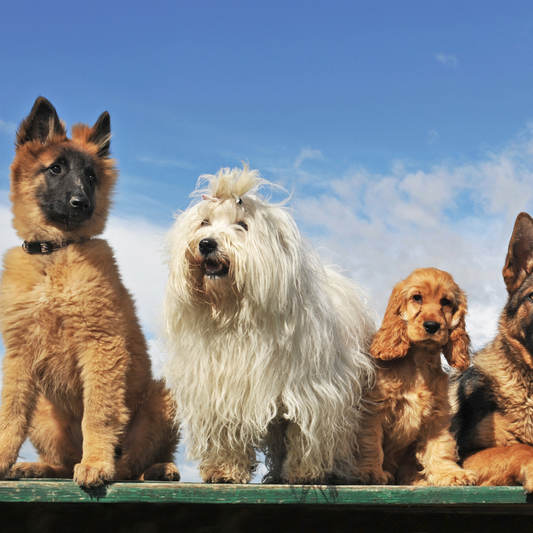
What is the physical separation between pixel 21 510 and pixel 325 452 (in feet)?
6.07

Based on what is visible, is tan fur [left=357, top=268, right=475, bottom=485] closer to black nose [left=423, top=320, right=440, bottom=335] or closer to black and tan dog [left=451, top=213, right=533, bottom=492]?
black nose [left=423, top=320, right=440, bottom=335]

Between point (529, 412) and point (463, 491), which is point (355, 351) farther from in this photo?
point (529, 412)

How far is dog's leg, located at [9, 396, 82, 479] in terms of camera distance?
12.3 feet

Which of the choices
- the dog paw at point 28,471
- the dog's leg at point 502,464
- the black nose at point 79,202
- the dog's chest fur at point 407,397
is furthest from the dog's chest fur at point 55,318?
the dog's leg at point 502,464

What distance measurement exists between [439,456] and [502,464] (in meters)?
0.45

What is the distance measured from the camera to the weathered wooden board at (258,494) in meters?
2.97

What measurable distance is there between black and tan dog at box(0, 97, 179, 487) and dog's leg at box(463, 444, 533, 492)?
1972 millimetres

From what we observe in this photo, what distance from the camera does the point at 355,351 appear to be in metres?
3.77

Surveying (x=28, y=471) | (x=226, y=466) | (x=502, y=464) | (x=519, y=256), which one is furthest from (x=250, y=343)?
(x=519, y=256)

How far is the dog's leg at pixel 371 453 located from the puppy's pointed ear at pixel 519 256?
1.63 m

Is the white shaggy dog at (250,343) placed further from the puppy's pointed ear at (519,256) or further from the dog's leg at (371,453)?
the puppy's pointed ear at (519,256)

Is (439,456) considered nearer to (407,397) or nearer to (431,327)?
(407,397)

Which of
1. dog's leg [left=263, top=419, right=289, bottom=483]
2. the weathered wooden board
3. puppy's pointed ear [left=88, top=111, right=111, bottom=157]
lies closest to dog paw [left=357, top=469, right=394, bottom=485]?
the weathered wooden board

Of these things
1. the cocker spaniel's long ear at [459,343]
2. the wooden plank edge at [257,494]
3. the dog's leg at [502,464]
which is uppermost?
the cocker spaniel's long ear at [459,343]
